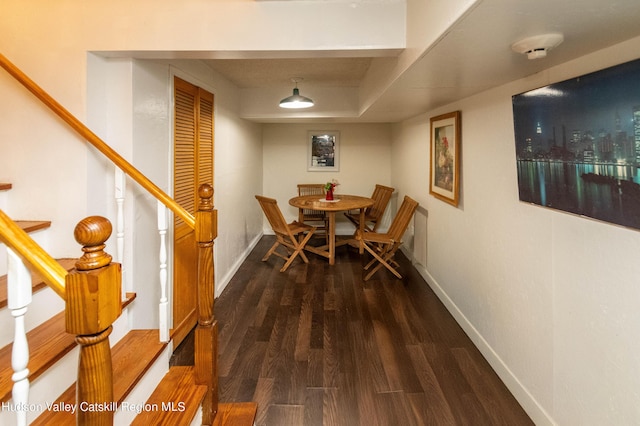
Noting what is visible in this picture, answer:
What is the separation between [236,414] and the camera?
180 centimetres

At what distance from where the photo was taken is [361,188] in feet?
20.7

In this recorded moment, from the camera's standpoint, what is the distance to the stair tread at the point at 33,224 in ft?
5.81

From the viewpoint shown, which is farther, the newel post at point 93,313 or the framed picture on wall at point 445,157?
the framed picture on wall at point 445,157

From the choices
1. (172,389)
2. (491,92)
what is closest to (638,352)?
(491,92)

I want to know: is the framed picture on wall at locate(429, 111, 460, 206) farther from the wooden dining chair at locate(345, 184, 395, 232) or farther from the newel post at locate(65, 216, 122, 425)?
the newel post at locate(65, 216, 122, 425)

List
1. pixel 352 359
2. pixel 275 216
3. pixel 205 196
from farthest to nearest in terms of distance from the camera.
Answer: pixel 275 216
pixel 352 359
pixel 205 196

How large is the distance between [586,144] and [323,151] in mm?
5032

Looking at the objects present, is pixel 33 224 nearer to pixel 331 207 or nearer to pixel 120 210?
pixel 120 210

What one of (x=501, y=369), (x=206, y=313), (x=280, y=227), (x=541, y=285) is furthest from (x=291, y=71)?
(x=501, y=369)

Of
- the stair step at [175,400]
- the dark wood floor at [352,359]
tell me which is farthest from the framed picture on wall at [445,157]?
the stair step at [175,400]

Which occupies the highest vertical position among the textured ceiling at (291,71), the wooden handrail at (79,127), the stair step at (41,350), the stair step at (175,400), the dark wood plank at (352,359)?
the textured ceiling at (291,71)

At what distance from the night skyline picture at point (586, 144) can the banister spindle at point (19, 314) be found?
1930 millimetres

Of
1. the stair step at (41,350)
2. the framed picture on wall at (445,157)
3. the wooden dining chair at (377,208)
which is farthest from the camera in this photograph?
the wooden dining chair at (377,208)

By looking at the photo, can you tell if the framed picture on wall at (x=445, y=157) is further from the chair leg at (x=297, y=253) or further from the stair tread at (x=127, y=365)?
the stair tread at (x=127, y=365)
